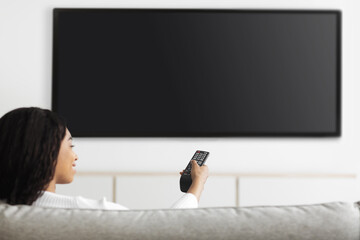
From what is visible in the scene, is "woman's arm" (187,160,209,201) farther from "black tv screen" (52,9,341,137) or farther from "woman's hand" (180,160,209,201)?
"black tv screen" (52,9,341,137)

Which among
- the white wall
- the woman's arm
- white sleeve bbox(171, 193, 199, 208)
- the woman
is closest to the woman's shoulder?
the woman

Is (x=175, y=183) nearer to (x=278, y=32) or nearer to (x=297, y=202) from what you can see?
(x=297, y=202)

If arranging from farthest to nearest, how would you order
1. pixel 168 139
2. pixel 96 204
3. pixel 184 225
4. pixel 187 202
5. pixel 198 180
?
pixel 168 139
pixel 198 180
pixel 187 202
pixel 96 204
pixel 184 225

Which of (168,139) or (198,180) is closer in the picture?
(198,180)

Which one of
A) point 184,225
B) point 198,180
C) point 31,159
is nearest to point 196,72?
point 198,180

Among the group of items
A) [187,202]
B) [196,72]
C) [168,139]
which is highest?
[196,72]

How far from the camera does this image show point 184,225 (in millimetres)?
867

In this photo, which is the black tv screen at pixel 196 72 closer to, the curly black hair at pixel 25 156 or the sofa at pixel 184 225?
the curly black hair at pixel 25 156

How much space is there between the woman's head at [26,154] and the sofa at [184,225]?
27cm

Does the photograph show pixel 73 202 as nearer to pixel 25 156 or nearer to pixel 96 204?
pixel 96 204

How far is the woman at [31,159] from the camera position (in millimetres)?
1142

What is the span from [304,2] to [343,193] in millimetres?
1392

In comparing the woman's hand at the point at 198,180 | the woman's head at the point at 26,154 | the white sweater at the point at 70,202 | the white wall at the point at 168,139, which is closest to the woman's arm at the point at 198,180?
the woman's hand at the point at 198,180

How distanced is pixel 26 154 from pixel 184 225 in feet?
1.71
